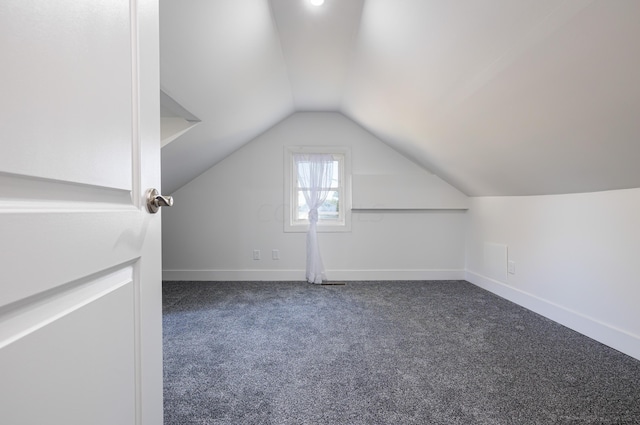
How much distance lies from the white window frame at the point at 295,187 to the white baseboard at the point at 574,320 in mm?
1841

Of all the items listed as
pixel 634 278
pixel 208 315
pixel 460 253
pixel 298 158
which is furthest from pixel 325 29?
pixel 460 253

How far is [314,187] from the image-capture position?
12.2 feet

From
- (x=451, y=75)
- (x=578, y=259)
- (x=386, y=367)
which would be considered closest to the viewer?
(x=386, y=367)

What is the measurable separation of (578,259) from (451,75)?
1.74 meters

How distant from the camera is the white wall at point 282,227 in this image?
3777 mm

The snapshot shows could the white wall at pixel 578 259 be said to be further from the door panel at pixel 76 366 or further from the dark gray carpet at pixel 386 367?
the door panel at pixel 76 366

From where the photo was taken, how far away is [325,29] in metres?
2.10

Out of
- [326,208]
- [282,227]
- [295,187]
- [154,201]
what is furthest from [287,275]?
[154,201]

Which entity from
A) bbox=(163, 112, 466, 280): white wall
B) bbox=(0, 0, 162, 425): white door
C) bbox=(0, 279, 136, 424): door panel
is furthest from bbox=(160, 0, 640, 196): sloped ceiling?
bbox=(0, 279, 136, 424): door panel

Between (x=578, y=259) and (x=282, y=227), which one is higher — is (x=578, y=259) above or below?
below

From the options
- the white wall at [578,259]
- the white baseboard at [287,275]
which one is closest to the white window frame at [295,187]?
the white baseboard at [287,275]

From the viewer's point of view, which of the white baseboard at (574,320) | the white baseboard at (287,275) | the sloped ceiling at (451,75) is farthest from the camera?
the white baseboard at (287,275)

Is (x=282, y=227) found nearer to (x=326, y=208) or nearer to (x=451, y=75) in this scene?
(x=326, y=208)

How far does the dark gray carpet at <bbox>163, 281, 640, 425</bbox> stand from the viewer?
1354 millimetres
